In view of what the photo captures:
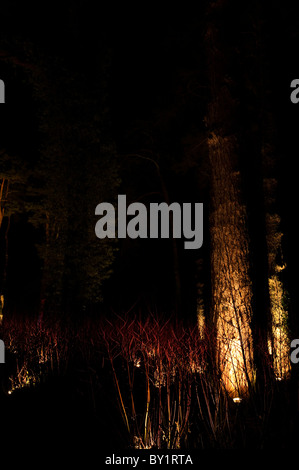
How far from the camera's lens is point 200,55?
28.5 feet

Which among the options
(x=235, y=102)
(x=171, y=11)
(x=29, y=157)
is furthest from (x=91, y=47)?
(x=235, y=102)

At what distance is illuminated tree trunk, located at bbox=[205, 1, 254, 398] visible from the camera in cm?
421

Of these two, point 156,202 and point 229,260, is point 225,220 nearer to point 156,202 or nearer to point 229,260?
point 229,260

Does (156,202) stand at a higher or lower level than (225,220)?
higher

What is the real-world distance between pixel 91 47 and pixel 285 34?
5202 mm

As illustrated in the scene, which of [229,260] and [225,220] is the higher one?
[225,220]

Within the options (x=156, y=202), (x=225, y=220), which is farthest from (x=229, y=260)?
(x=156, y=202)

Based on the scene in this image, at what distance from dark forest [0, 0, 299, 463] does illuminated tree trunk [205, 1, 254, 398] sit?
0.7 inches

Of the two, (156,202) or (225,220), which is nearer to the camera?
(225,220)

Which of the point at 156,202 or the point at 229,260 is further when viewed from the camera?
the point at 156,202

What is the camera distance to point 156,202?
Answer: 16078mm

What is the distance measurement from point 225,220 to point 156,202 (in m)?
11.7

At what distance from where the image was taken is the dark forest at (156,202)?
3.30 metres

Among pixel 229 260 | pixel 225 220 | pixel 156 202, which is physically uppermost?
pixel 156 202
